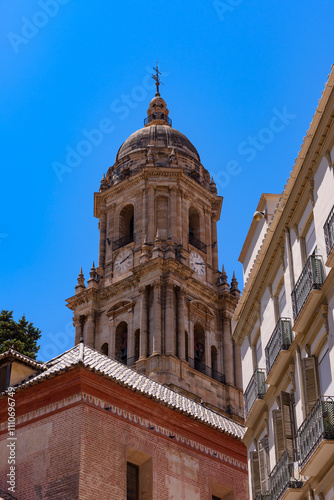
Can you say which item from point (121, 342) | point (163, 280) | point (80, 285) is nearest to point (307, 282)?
point (163, 280)

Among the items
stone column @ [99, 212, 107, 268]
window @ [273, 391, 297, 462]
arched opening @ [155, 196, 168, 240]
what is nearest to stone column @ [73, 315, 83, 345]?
stone column @ [99, 212, 107, 268]

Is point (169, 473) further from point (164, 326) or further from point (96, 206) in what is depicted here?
point (96, 206)

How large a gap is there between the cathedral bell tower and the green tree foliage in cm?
688

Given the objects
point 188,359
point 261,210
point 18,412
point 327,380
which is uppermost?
point 188,359

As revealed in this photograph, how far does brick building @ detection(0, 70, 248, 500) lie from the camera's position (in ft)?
82.2

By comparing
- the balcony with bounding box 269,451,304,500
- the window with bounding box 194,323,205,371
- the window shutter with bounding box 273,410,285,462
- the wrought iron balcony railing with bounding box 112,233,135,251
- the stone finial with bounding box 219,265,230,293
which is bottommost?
the balcony with bounding box 269,451,304,500

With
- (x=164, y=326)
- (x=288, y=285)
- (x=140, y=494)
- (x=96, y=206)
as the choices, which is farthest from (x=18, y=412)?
(x=96, y=206)

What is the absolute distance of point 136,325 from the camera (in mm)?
56188

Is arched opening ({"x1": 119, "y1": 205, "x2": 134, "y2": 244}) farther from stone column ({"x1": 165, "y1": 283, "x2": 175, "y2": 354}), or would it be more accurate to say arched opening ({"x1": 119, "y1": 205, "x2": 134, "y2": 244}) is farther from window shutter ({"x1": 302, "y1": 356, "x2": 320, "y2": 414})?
window shutter ({"x1": 302, "y1": 356, "x2": 320, "y2": 414})

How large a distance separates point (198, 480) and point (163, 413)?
2337mm

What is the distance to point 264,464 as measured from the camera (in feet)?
74.5

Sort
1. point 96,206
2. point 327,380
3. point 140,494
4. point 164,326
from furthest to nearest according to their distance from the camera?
point 96,206 < point 164,326 < point 140,494 < point 327,380

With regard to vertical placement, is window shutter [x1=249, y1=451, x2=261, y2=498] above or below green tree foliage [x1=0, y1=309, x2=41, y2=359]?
below

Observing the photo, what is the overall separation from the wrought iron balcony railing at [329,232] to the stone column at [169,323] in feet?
112
